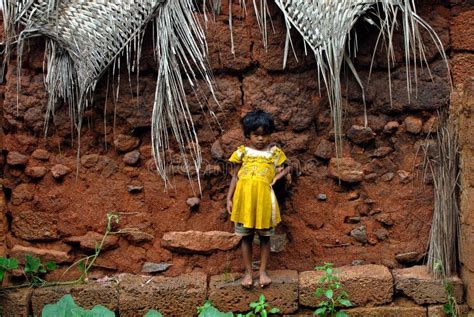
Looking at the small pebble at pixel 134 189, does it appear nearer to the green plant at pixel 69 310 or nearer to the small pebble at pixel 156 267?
the small pebble at pixel 156 267

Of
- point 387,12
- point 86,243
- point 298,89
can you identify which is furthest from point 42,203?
point 387,12

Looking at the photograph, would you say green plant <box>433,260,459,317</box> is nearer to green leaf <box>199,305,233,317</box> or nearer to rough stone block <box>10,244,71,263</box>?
green leaf <box>199,305,233,317</box>

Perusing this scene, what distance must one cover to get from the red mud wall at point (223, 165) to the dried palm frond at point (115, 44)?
0.10 metres

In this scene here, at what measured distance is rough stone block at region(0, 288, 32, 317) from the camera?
4.11 m

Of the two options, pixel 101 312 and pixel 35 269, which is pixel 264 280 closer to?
pixel 101 312

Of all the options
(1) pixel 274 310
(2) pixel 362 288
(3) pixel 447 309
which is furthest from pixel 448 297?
(1) pixel 274 310

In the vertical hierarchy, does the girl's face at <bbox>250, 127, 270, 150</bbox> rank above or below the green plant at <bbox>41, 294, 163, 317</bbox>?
above

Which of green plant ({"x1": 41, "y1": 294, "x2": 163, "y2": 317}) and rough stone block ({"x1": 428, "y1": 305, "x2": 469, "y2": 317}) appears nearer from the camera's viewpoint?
green plant ({"x1": 41, "y1": 294, "x2": 163, "y2": 317})

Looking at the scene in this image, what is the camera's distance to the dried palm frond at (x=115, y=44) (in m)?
4.04

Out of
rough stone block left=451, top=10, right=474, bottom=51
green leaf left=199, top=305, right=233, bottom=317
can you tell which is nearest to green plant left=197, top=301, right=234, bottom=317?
green leaf left=199, top=305, right=233, bottom=317

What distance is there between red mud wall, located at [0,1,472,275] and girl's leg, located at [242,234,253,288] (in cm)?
19

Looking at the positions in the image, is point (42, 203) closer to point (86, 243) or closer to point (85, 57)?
point (86, 243)

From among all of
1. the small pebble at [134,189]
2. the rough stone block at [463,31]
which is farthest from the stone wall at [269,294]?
the rough stone block at [463,31]

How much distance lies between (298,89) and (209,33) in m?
0.55
